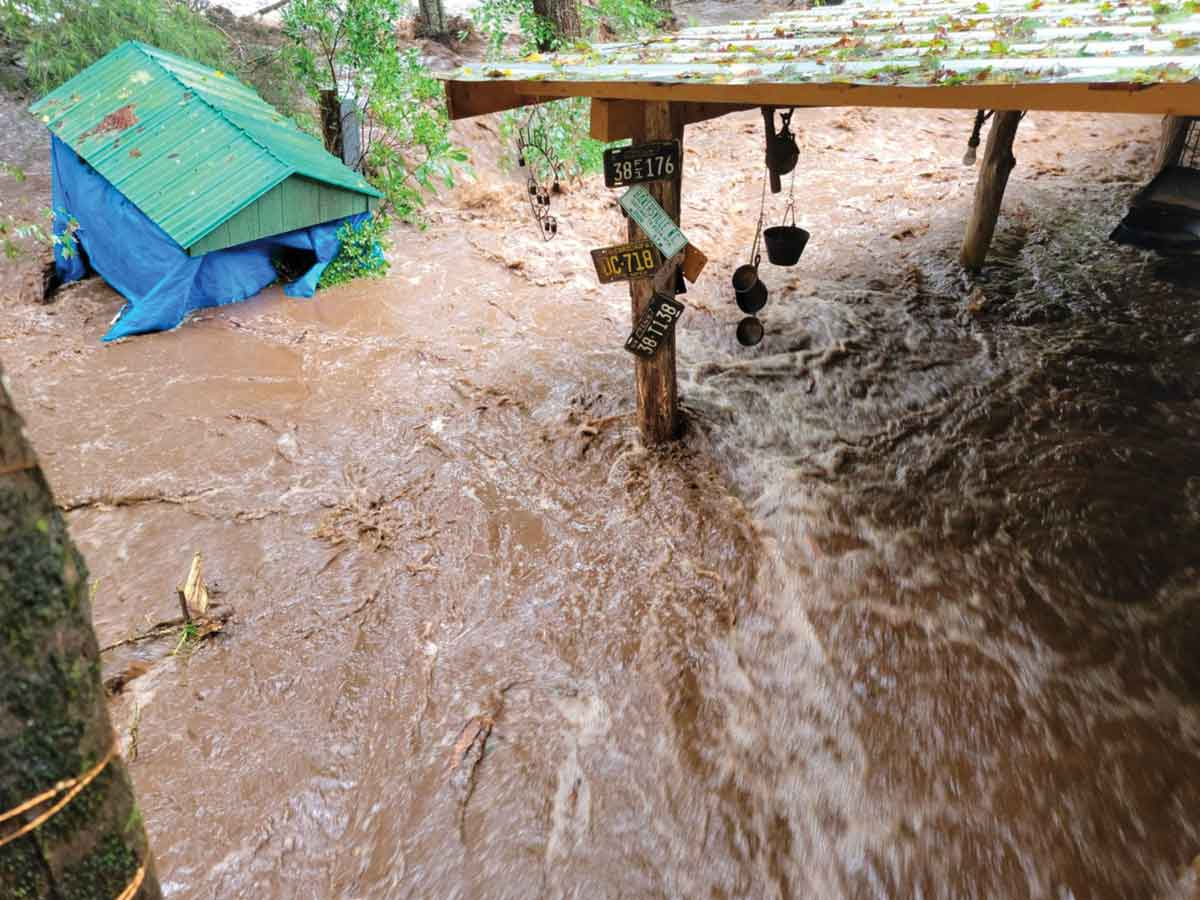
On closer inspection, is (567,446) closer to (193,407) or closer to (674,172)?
(674,172)

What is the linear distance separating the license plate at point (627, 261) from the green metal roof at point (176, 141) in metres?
4.22

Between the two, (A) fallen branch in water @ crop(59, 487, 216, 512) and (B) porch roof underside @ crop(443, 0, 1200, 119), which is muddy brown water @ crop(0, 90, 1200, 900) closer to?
(A) fallen branch in water @ crop(59, 487, 216, 512)

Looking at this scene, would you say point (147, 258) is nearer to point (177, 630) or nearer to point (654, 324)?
point (177, 630)

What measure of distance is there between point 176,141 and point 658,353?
573cm

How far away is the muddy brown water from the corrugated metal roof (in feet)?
8.34

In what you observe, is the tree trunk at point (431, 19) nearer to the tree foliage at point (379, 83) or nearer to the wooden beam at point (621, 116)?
the tree foliage at point (379, 83)

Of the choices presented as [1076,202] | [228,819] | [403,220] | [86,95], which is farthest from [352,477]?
[1076,202]

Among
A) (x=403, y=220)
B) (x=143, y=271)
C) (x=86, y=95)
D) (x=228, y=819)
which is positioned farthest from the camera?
(x=403, y=220)

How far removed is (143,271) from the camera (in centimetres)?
674

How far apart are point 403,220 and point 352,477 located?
522 centimetres

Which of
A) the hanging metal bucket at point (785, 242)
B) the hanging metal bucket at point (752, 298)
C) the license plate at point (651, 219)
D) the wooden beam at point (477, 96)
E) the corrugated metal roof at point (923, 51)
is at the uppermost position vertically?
the corrugated metal roof at point (923, 51)

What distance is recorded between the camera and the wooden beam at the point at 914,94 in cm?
214

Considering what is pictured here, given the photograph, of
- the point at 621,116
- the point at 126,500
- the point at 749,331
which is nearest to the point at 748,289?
the point at 749,331

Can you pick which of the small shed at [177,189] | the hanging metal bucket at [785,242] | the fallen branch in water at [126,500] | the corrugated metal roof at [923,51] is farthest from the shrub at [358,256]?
the hanging metal bucket at [785,242]
